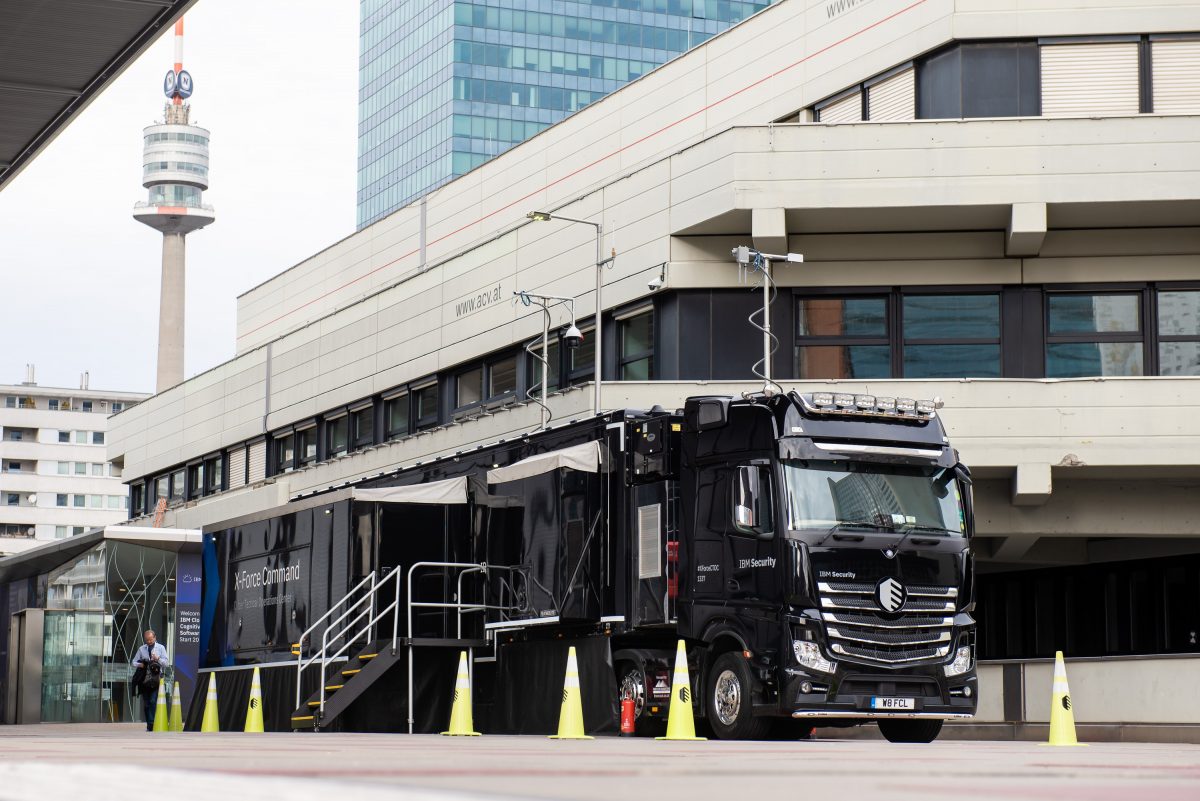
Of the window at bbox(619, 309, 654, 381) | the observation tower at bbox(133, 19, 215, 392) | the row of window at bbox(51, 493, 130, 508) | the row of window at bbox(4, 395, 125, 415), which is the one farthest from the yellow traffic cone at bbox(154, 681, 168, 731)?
the row of window at bbox(51, 493, 130, 508)

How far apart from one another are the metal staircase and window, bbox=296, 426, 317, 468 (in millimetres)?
26694

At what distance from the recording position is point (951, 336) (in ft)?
104

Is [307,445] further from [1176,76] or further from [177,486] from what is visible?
[1176,76]

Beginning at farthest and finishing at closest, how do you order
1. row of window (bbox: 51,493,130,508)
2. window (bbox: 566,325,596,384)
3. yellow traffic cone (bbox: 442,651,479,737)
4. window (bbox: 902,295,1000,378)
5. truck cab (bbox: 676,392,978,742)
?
row of window (bbox: 51,493,130,508) → window (bbox: 566,325,596,384) → window (bbox: 902,295,1000,378) → yellow traffic cone (bbox: 442,651,479,737) → truck cab (bbox: 676,392,978,742)

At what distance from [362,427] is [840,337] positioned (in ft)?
60.3

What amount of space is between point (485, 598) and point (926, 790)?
55.0ft

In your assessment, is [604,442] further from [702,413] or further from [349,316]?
[349,316]

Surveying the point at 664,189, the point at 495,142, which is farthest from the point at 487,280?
the point at 495,142

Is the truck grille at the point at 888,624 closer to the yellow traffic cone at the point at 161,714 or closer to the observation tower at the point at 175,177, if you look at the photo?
the yellow traffic cone at the point at 161,714

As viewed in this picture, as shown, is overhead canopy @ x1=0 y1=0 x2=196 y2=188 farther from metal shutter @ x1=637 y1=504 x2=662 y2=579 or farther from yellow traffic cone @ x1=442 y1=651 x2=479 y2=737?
metal shutter @ x1=637 y1=504 x2=662 y2=579

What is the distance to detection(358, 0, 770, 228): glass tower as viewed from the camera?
132000 millimetres

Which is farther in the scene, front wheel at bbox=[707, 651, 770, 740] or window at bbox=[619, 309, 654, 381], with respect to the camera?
window at bbox=[619, 309, 654, 381]

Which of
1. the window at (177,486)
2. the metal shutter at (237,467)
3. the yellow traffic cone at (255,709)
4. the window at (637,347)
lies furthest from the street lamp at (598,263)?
the window at (177,486)

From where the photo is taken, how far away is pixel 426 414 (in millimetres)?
42844
